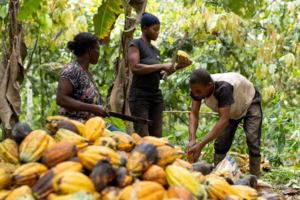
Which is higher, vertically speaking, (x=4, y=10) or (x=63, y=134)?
(x=4, y=10)

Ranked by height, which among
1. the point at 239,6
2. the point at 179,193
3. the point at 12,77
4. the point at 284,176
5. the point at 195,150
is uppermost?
the point at 239,6

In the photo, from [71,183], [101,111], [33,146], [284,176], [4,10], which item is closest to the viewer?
[71,183]

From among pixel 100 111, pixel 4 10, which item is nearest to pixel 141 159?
pixel 100 111

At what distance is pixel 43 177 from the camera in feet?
3.73

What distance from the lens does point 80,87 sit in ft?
7.53

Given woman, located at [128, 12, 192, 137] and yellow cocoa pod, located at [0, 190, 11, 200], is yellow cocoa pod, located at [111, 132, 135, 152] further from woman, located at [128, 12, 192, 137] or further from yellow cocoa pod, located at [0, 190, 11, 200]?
woman, located at [128, 12, 192, 137]

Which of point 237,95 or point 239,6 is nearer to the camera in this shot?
point 239,6

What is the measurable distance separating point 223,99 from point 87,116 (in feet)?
4.06

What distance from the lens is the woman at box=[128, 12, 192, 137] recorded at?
278cm

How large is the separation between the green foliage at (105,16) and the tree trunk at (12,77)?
3.53 feet

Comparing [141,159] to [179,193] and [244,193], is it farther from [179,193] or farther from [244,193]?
[244,193]

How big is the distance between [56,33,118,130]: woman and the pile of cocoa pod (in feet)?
2.30

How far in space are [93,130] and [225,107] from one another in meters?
1.49

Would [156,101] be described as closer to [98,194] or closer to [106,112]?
[106,112]
